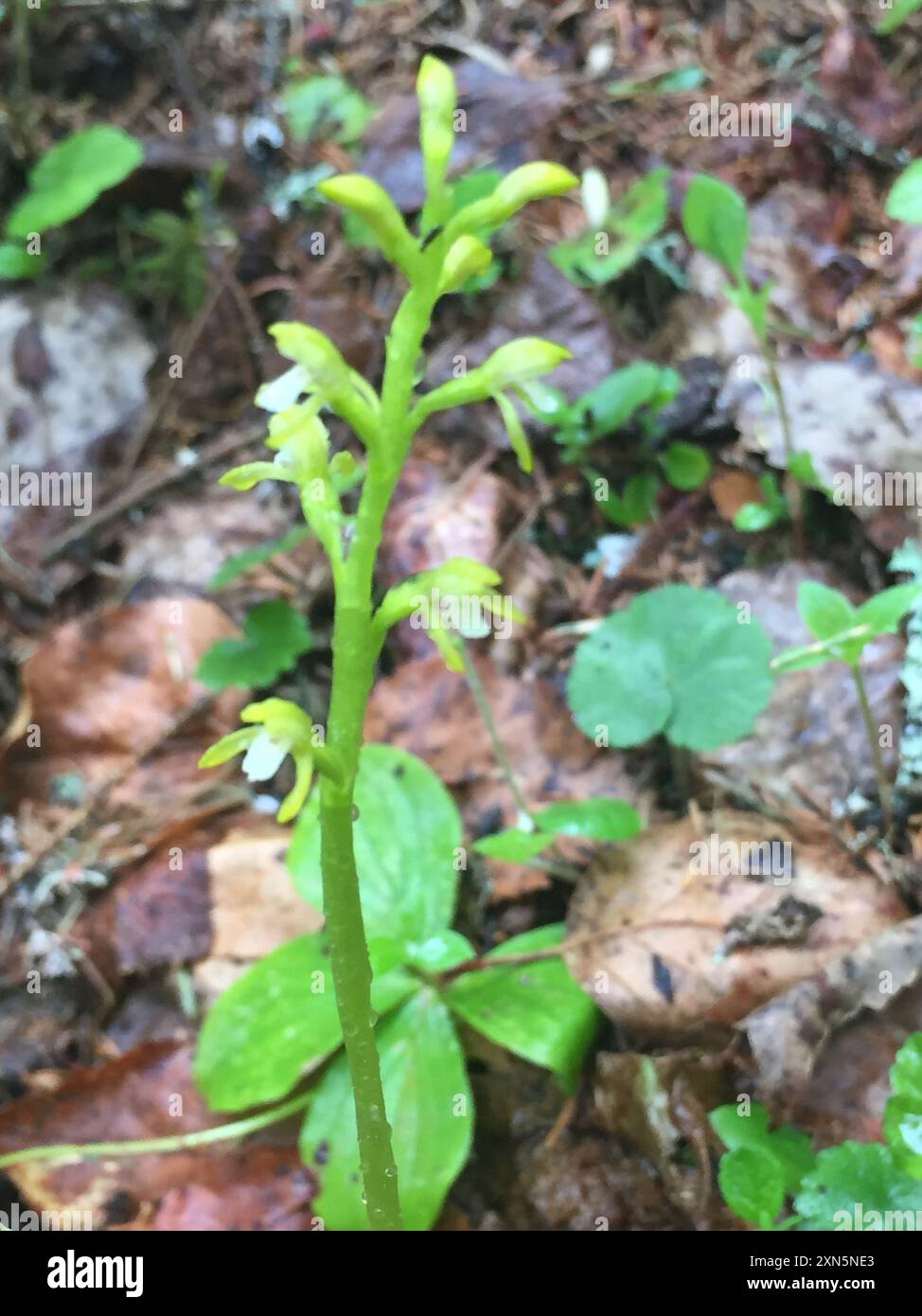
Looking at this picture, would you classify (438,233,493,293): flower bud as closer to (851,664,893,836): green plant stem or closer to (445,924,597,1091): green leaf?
(851,664,893,836): green plant stem

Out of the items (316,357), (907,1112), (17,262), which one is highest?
(17,262)

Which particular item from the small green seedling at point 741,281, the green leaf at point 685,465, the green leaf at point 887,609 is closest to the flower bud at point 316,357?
the green leaf at point 887,609

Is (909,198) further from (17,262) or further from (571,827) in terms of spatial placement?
(17,262)

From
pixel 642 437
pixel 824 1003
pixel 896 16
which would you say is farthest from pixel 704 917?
pixel 896 16

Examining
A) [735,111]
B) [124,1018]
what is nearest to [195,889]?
[124,1018]

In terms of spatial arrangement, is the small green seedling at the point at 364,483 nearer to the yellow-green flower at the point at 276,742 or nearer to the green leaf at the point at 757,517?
the yellow-green flower at the point at 276,742
